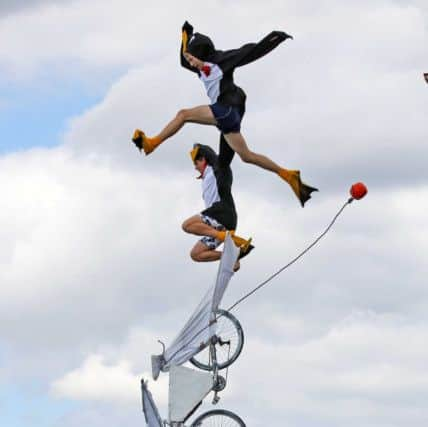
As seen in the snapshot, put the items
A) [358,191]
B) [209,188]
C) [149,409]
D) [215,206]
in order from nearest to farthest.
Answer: [358,191] < [215,206] < [209,188] < [149,409]

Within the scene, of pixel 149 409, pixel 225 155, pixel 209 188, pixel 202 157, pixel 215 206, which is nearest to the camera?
pixel 225 155

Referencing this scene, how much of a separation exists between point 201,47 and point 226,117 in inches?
60.9

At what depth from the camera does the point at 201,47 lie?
46.8 metres

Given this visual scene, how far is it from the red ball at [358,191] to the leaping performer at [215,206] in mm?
3001

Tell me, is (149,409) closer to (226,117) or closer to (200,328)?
(200,328)

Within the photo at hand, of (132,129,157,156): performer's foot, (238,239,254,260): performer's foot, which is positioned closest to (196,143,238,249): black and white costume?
(238,239,254,260): performer's foot

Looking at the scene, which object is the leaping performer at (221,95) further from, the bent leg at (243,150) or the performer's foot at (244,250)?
the performer's foot at (244,250)

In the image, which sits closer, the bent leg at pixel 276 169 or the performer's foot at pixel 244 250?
the bent leg at pixel 276 169

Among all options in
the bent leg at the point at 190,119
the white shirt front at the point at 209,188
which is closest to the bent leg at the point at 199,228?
the white shirt front at the point at 209,188

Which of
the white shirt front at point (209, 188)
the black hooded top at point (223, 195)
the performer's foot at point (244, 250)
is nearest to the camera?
the black hooded top at point (223, 195)

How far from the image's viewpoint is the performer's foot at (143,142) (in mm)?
46562

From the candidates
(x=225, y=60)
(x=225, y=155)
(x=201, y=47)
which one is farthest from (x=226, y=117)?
(x=201, y=47)

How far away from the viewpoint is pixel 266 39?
4666 centimetres

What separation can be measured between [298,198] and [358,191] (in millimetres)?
1525
